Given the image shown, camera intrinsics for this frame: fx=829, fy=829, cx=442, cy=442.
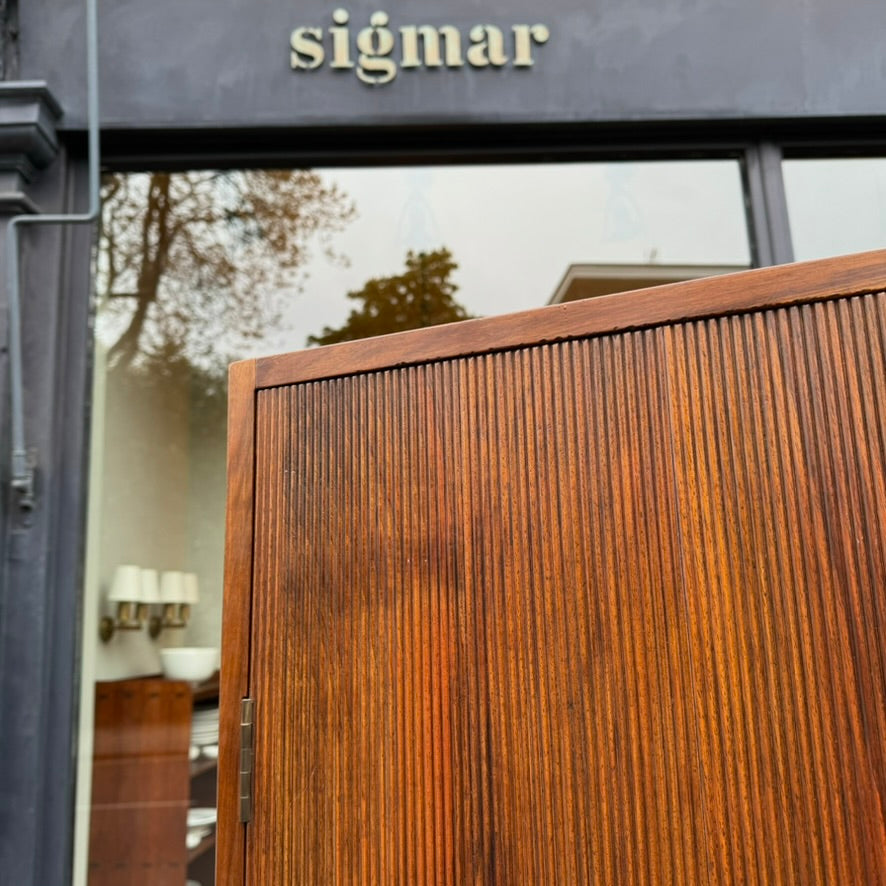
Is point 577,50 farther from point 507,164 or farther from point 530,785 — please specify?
point 530,785

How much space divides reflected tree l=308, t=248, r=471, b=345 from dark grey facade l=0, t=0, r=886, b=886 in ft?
1.05

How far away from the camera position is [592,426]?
868 millimetres

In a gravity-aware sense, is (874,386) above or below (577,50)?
below

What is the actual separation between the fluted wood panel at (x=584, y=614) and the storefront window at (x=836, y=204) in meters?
1.25

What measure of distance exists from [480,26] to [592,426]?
1354mm

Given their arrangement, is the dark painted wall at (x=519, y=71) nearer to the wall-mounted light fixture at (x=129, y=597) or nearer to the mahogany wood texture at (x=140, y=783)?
the wall-mounted light fixture at (x=129, y=597)

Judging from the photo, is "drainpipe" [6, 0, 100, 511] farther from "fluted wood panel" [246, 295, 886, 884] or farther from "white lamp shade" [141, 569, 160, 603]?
"fluted wood panel" [246, 295, 886, 884]

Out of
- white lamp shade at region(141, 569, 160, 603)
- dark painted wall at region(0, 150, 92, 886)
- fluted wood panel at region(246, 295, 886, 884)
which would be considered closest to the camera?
fluted wood panel at region(246, 295, 886, 884)

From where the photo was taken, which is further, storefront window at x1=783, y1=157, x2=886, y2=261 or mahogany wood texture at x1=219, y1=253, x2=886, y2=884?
storefront window at x1=783, y1=157, x2=886, y2=261

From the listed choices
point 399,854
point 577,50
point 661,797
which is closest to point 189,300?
point 577,50

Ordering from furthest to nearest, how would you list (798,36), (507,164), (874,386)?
(507,164), (798,36), (874,386)

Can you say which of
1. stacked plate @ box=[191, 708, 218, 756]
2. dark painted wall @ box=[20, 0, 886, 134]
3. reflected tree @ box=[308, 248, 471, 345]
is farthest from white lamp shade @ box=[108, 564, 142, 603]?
dark painted wall @ box=[20, 0, 886, 134]

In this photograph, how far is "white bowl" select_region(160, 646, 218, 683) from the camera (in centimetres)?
193

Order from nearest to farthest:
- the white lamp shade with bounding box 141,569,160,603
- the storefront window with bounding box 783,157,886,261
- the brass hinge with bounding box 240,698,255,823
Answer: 1. the brass hinge with bounding box 240,698,255,823
2. the storefront window with bounding box 783,157,886,261
3. the white lamp shade with bounding box 141,569,160,603
